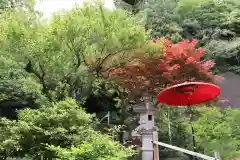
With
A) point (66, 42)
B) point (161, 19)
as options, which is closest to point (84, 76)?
point (66, 42)

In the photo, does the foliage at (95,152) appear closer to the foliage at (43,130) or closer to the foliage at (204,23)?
the foliage at (43,130)

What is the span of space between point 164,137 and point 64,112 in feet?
12.8

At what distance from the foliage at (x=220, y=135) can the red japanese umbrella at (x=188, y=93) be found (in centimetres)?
136

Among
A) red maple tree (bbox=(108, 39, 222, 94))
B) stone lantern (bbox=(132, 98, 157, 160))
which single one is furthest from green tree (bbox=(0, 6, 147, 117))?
stone lantern (bbox=(132, 98, 157, 160))

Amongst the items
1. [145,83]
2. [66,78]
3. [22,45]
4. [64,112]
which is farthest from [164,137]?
[22,45]

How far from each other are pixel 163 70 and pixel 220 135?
2.13m

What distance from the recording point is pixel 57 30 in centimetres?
648

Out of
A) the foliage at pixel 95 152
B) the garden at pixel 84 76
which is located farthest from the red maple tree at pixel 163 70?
the foliage at pixel 95 152

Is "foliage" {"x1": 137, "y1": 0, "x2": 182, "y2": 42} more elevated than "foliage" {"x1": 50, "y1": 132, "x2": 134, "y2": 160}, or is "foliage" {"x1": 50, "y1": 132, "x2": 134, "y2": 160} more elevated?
"foliage" {"x1": 137, "y1": 0, "x2": 182, "y2": 42}

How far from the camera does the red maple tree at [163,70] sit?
301 inches

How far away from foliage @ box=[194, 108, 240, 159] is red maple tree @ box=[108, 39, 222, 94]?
1.33 m

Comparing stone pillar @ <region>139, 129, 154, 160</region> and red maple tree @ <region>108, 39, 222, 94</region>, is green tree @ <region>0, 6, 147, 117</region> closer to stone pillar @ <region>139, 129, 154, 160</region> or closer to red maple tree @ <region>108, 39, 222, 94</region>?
red maple tree @ <region>108, 39, 222, 94</region>

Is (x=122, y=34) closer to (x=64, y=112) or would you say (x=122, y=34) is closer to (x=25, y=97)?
(x=64, y=112)

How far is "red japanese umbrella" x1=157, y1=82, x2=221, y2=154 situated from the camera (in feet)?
17.0
